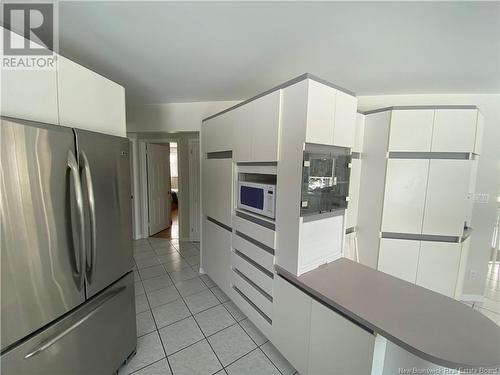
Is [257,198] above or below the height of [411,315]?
above

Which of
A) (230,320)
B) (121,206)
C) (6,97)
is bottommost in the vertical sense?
(230,320)

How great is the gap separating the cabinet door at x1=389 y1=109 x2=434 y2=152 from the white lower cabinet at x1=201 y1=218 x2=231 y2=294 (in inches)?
81.9

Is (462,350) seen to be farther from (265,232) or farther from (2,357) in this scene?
(2,357)

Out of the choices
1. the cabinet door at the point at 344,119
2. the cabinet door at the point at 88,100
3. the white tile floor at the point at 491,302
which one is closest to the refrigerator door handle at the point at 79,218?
the cabinet door at the point at 88,100

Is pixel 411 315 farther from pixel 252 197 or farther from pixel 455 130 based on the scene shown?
pixel 455 130

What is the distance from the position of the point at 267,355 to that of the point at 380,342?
44.1 inches

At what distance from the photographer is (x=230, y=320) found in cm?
215

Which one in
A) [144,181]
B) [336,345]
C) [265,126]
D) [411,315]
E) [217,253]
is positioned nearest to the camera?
[411,315]

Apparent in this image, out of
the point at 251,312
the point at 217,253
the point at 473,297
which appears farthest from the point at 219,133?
the point at 473,297

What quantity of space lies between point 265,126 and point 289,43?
0.63 metres

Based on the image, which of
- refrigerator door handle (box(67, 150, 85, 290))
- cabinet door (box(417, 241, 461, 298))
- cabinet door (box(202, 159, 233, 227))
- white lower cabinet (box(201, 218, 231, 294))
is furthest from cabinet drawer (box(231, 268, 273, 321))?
cabinet door (box(417, 241, 461, 298))

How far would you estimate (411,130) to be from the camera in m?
2.11

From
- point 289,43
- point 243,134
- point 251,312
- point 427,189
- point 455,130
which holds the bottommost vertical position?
point 251,312

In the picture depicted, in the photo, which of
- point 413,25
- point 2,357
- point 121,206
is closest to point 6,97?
point 121,206
